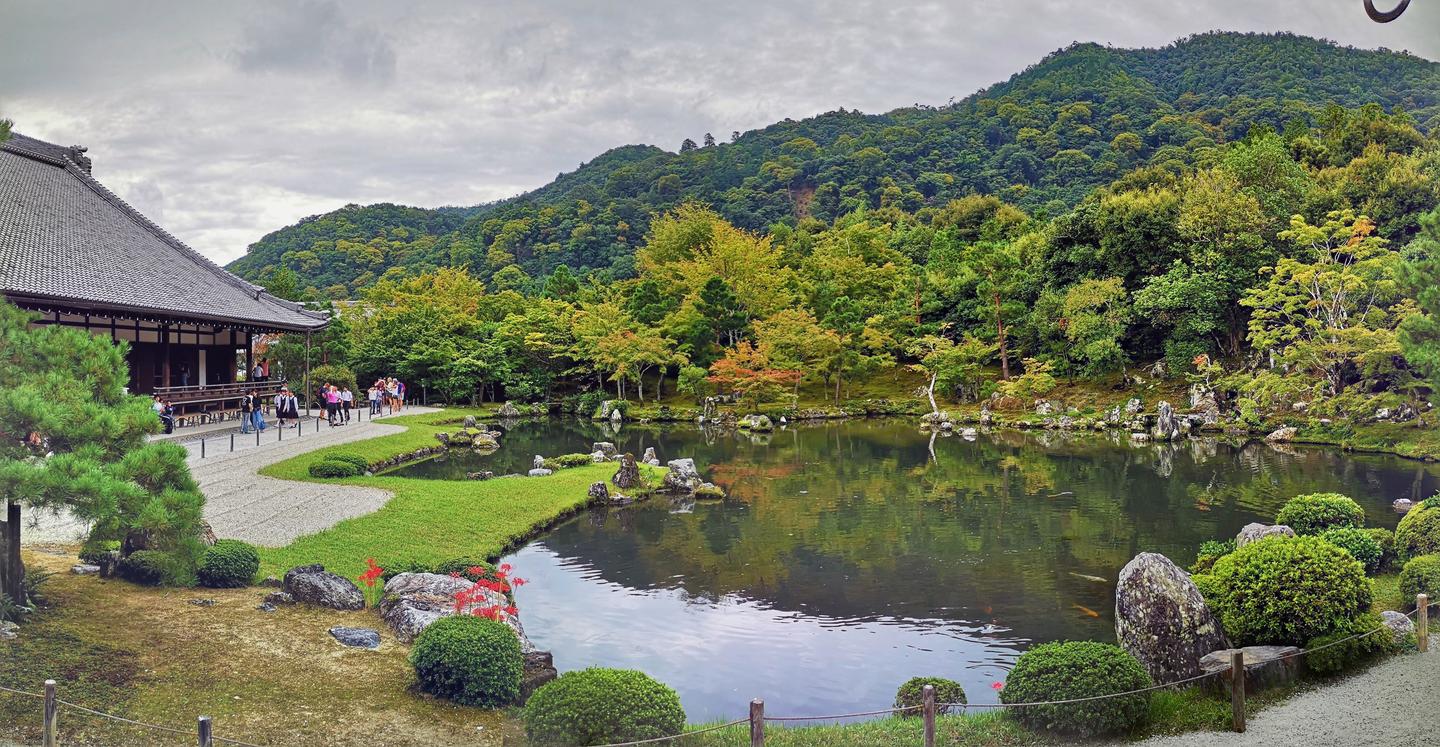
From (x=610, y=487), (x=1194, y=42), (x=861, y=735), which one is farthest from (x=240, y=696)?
(x=1194, y=42)

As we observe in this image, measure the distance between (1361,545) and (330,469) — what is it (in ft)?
62.4

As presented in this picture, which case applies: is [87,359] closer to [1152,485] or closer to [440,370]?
[1152,485]

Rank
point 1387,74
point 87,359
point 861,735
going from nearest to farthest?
point 861,735 < point 87,359 < point 1387,74

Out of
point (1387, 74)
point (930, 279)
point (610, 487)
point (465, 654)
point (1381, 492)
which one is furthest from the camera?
point (1387, 74)

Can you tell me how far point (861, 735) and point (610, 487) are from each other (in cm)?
1432

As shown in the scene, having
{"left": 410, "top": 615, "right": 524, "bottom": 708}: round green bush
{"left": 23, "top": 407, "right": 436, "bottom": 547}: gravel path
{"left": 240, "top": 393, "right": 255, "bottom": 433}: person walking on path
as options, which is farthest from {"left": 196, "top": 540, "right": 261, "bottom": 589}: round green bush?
{"left": 240, "top": 393, "right": 255, "bottom": 433}: person walking on path

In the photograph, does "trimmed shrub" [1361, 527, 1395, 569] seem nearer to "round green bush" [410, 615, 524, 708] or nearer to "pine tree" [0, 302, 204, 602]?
"round green bush" [410, 615, 524, 708]

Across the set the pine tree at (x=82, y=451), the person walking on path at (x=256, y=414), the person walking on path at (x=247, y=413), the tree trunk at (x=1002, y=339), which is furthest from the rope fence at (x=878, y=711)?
the tree trunk at (x=1002, y=339)

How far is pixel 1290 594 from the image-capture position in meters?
9.12

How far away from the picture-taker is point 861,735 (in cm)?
745

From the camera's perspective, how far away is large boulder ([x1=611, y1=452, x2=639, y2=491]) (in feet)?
71.1

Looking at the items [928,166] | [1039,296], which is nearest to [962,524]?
[1039,296]

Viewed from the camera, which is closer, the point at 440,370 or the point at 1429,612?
the point at 1429,612

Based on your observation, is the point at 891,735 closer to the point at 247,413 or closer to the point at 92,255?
the point at 92,255
